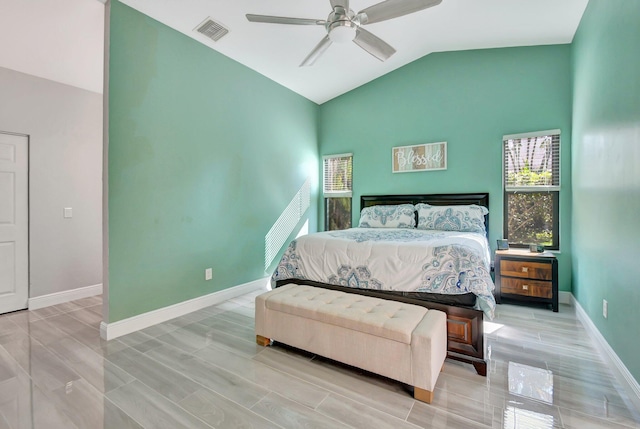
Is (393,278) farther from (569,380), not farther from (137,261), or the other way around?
(137,261)

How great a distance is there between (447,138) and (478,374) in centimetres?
328

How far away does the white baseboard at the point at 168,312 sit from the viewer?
8.91ft

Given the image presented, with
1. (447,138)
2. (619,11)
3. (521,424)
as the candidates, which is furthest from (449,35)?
(521,424)

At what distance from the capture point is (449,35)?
3852mm

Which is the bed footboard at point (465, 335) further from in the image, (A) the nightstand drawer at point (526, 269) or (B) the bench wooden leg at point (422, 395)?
(A) the nightstand drawer at point (526, 269)

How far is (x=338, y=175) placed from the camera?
546cm

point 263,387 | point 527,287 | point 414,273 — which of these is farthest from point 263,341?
point 527,287

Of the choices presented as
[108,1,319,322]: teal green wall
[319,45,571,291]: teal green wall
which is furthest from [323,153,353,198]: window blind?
[108,1,319,322]: teal green wall

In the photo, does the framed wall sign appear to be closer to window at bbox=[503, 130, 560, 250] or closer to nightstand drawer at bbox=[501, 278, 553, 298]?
window at bbox=[503, 130, 560, 250]

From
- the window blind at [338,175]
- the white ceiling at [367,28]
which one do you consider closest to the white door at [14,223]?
the white ceiling at [367,28]

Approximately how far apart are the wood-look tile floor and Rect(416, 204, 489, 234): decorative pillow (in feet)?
4.43

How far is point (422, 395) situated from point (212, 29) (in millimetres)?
3862

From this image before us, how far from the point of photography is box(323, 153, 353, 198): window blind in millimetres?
5328

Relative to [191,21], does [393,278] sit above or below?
below
